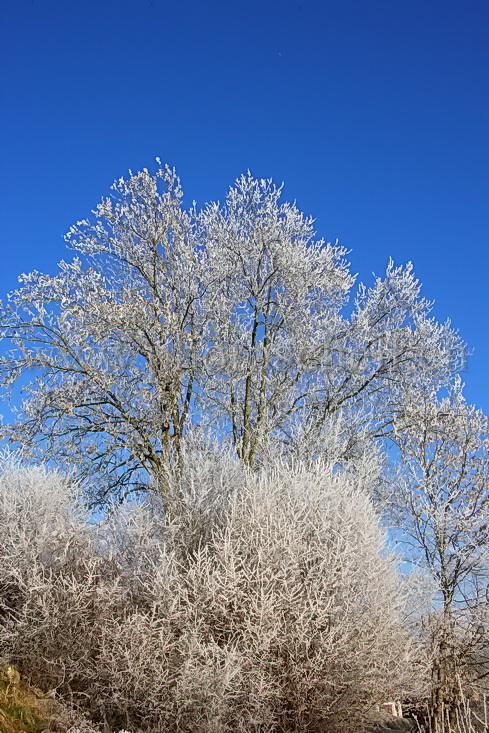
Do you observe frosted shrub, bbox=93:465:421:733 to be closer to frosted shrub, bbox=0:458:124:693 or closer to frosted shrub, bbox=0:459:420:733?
frosted shrub, bbox=0:459:420:733

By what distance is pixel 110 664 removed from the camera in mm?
8547

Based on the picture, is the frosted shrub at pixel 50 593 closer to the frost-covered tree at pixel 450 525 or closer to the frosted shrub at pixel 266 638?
the frosted shrub at pixel 266 638

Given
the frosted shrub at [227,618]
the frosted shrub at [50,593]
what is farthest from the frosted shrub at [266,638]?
the frosted shrub at [50,593]

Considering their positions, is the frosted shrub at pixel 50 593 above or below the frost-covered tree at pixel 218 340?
below

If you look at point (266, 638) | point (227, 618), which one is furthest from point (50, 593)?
point (266, 638)

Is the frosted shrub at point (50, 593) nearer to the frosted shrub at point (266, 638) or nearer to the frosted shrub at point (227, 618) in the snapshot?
the frosted shrub at point (227, 618)

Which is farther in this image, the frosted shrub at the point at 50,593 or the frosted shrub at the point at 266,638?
the frosted shrub at the point at 50,593

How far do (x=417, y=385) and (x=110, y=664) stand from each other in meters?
10.4

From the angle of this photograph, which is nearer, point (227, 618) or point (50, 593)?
point (227, 618)

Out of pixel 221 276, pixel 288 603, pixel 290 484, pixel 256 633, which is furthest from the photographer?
pixel 221 276

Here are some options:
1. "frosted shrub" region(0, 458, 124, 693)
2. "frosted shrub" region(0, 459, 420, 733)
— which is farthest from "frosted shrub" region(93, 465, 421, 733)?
"frosted shrub" region(0, 458, 124, 693)

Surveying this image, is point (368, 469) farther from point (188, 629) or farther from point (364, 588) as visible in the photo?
point (188, 629)

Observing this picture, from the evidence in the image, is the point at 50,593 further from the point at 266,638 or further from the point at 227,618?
the point at 266,638

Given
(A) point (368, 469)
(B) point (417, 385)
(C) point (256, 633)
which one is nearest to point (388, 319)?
(B) point (417, 385)
